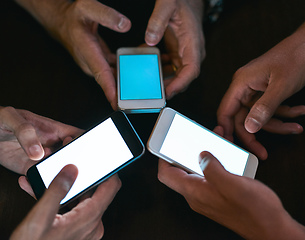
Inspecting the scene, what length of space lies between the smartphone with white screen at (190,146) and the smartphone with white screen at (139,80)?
0.22 feet

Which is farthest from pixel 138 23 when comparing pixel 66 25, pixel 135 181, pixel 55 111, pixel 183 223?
pixel 183 223

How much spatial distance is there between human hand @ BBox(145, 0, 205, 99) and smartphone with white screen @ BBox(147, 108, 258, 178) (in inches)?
3.8

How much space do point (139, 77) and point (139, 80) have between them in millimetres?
10

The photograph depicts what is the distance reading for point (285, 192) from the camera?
1.96 ft

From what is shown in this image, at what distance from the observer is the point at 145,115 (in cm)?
65

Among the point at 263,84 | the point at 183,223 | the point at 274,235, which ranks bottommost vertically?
the point at 183,223

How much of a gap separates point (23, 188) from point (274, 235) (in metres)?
0.55

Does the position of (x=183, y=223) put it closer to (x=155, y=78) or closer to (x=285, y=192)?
(x=285, y=192)

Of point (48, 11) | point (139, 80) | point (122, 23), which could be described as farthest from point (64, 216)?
point (48, 11)

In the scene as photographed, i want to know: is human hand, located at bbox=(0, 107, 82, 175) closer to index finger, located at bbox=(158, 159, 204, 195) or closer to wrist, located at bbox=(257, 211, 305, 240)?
index finger, located at bbox=(158, 159, 204, 195)

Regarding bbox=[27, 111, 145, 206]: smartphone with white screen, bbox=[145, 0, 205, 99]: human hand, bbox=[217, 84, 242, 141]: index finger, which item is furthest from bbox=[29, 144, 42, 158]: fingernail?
bbox=[217, 84, 242, 141]: index finger

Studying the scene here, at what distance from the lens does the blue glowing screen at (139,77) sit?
63 cm

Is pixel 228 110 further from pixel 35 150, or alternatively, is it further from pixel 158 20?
pixel 35 150

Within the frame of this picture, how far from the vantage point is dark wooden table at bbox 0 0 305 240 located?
0.58 metres
